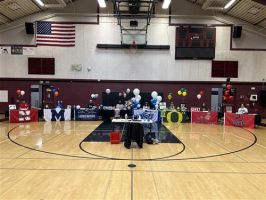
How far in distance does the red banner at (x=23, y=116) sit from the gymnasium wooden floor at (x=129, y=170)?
16.0 ft

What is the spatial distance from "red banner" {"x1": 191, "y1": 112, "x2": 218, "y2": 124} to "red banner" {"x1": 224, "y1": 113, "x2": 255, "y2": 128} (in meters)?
0.66

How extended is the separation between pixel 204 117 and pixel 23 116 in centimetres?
1047

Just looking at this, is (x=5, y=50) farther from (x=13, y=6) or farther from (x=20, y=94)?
(x=20, y=94)

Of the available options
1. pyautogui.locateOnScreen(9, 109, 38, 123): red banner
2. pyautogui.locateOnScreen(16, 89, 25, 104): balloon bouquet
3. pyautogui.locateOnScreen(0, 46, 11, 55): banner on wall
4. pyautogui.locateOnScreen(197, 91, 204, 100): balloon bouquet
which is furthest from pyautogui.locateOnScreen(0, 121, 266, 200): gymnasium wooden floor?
pyautogui.locateOnScreen(0, 46, 11, 55): banner on wall

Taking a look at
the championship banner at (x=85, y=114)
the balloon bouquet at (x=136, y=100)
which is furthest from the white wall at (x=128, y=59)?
the balloon bouquet at (x=136, y=100)

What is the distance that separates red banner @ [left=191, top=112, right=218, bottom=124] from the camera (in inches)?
609

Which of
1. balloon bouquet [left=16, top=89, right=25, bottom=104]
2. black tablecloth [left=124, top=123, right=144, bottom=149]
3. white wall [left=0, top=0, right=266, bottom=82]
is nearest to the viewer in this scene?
black tablecloth [left=124, top=123, right=144, bottom=149]

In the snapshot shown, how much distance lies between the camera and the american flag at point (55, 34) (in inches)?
730

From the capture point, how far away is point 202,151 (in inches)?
324

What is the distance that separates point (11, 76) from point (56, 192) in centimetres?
1618

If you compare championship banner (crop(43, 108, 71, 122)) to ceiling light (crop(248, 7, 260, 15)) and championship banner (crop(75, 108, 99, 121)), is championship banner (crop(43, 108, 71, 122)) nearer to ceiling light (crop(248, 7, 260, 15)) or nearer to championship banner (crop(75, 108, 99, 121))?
championship banner (crop(75, 108, 99, 121))

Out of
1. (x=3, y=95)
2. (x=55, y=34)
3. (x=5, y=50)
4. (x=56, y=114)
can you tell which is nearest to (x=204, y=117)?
(x=56, y=114)

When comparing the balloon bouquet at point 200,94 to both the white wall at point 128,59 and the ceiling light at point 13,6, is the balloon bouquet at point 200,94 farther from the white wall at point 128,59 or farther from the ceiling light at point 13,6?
the ceiling light at point 13,6

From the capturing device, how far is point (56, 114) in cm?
1571
